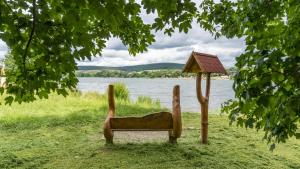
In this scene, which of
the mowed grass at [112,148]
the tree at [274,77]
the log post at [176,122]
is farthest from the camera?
the log post at [176,122]

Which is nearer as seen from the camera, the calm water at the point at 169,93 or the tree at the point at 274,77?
the tree at the point at 274,77

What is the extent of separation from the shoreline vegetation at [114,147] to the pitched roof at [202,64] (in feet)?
6.20

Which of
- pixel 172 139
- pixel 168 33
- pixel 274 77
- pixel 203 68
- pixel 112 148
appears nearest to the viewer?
pixel 274 77

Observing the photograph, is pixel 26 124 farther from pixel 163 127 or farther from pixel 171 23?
pixel 171 23

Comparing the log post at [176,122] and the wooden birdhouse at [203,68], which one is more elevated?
the wooden birdhouse at [203,68]

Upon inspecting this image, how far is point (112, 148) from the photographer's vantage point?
8984mm

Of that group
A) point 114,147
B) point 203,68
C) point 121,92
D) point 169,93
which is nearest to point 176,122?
point 203,68

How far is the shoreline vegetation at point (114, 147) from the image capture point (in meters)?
7.95

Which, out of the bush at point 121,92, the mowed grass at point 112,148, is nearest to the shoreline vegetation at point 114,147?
the mowed grass at point 112,148

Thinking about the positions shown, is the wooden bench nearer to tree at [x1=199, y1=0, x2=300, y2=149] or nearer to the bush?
tree at [x1=199, y1=0, x2=300, y2=149]

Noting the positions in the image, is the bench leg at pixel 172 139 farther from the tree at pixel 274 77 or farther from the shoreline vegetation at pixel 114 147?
the tree at pixel 274 77

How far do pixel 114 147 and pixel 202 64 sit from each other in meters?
2.94

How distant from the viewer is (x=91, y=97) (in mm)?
20672

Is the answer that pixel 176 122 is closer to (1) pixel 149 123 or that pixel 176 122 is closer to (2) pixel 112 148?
(1) pixel 149 123
